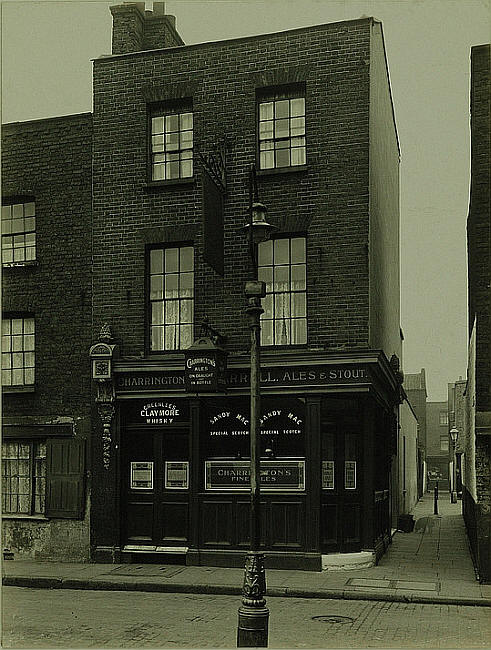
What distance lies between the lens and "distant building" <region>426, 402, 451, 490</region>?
6800 cm

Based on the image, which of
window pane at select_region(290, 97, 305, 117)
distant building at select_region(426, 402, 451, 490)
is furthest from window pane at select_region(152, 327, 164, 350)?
distant building at select_region(426, 402, 451, 490)

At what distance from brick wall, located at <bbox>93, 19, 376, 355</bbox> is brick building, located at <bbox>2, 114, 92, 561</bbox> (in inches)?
24.2

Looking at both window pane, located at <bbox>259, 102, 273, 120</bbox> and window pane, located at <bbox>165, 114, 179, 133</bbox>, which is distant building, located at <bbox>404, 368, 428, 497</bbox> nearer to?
window pane, located at <bbox>165, 114, 179, 133</bbox>

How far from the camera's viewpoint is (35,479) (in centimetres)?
1809

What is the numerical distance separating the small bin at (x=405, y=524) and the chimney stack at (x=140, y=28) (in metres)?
14.1

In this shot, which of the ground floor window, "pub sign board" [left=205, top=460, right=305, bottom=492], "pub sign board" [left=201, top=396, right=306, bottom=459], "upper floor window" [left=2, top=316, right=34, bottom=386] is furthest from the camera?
"upper floor window" [left=2, top=316, right=34, bottom=386]

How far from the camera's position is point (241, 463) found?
650 inches

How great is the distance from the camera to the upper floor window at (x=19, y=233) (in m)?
18.6

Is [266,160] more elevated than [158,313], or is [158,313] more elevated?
[266,160]

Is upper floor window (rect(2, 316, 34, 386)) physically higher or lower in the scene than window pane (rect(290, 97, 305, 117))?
lower

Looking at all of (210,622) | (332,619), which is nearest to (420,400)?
(332,619)

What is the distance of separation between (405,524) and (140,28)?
48.5 ft

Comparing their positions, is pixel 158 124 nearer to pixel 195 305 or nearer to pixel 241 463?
pixel 195 305

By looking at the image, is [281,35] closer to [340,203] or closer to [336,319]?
[340,203]
